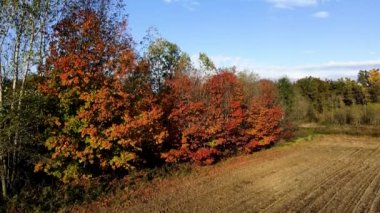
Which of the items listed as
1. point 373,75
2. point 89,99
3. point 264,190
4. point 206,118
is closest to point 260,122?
point 206,118

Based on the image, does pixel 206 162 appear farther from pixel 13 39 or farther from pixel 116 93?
pixel 13 39

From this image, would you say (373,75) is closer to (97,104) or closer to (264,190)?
(264,190)

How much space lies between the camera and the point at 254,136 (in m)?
39.4

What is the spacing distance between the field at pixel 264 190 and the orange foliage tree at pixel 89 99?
Result: 9.72 feet

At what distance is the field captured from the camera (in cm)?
1773

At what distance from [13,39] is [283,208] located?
1507cm

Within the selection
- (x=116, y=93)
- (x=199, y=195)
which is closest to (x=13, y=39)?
(x=116, y=93)

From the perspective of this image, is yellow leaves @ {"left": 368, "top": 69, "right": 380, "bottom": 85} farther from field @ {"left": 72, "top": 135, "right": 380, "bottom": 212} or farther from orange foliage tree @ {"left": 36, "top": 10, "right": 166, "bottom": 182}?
orange foliage tree @ {"left": 36, "top": 10, "right": 166, "bottom": 182}

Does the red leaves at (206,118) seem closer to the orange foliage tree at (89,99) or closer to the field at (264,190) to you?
the field at (264,190)

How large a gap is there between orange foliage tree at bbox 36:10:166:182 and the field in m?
2.96

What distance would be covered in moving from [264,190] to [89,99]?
10452 mm

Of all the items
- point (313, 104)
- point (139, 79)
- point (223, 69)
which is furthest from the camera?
point (313, 104)

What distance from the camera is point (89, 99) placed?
20.1 meters

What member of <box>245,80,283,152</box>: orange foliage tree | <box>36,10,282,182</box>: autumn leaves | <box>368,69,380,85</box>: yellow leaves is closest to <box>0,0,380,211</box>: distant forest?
<box>36,10,282,182</box>: autumn leaves
